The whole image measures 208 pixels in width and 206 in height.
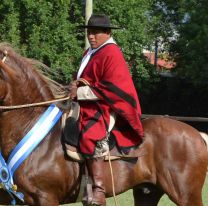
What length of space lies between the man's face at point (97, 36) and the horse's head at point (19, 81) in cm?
60

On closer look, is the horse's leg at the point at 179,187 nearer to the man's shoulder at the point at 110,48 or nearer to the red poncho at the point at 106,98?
the red poncho at the point at 106,98

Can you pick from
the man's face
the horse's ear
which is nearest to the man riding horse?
the man's face

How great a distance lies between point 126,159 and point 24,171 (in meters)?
1.04

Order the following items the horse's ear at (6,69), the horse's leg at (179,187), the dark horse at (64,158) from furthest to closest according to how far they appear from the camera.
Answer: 1. the horse's leg at (179,187)
2. the dark horse at (64,158)
3. the horse's ear at (6,69)

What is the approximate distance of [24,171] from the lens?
17.7 ft

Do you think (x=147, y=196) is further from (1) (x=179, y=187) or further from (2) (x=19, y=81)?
(2) (x=19, y=81)

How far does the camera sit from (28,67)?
5.55m

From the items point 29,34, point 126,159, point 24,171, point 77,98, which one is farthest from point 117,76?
point 29,34

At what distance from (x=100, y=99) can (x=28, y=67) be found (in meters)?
0.76

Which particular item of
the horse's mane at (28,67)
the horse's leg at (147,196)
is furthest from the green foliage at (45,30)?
the horse's mane at (28,67)

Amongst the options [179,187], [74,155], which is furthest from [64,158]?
[179,187]

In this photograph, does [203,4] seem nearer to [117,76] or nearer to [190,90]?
[190,90]

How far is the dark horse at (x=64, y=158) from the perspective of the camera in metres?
5.41

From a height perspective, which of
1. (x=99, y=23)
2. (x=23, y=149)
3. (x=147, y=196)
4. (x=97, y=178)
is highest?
(x=99, y=23)
